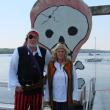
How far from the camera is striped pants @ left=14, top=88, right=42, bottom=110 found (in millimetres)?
5027

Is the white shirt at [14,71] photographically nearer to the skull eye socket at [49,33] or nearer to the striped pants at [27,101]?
the striped pants at [27,101]

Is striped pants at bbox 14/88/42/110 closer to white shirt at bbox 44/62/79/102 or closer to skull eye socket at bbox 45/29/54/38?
white shirt at bbox 44/62/79/102

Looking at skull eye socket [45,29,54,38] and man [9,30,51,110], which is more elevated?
skull eye socket [45,29,54,38]

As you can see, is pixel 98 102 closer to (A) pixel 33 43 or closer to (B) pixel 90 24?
(B) pixel 90 24

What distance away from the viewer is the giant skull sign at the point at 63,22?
20.3 ft

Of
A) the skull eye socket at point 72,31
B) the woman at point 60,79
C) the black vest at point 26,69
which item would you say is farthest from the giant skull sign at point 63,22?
the black vest at point 26,69

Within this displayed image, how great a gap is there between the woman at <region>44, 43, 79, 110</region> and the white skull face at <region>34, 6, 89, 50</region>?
1.19 metres

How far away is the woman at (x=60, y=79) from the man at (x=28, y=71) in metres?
0.12

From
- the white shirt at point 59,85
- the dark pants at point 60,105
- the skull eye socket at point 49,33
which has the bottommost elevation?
the dark pants at point 60,105

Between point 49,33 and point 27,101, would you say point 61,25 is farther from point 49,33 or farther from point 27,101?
point 27,101

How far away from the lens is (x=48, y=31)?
6.30 meters

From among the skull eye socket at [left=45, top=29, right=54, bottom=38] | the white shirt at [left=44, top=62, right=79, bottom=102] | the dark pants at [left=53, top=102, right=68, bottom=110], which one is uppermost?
the skull eye socket at [left=45, top=29, right=54, bottom=38]

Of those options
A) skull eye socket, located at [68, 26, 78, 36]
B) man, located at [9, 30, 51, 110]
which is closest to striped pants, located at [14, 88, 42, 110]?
man, located at [9, 30, 51, 110]

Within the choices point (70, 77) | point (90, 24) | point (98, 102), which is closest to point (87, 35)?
point (90, 24)
